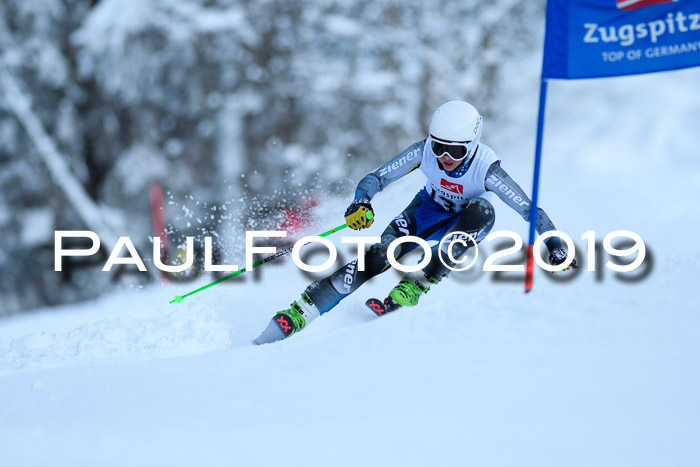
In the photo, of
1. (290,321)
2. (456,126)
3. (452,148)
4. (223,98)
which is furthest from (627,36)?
(223,98)

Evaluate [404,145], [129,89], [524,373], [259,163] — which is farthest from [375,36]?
[524,373]

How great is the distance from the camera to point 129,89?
41.1 feet

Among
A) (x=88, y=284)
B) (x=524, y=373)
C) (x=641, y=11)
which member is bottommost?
(x=88, y=284)

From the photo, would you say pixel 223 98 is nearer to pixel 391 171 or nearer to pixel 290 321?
pixel 391 171

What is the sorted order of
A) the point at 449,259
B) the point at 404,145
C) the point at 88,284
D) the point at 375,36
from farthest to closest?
the point at 88,284
the point at 404,145
the point at 375,36
the point at 449,259

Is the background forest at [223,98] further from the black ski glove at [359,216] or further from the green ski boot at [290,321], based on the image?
the green ski boot at [290,321]

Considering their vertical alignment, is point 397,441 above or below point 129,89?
below

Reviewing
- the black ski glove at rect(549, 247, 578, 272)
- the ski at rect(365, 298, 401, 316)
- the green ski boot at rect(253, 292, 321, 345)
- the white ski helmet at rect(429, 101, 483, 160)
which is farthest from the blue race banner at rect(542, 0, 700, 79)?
the green ski boot at rect(253, 292, 321, 345)

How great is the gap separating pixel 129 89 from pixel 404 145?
17.5 feet

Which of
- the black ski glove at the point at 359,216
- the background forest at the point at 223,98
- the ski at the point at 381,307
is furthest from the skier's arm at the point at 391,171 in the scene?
the background forest at the point at 223,98

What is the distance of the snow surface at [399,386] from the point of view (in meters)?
2.37

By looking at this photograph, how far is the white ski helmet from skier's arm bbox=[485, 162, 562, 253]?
0.23 meters

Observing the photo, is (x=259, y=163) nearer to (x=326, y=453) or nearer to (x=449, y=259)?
(x=449, y=259)

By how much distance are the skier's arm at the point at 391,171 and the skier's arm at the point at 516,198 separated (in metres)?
0.50
